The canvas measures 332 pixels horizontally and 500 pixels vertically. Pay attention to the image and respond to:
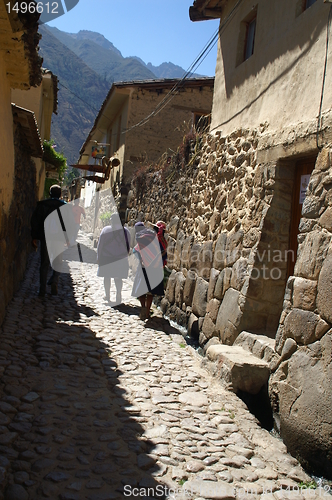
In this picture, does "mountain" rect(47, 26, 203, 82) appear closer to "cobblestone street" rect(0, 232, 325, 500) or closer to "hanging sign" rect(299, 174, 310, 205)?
"hanging sign" rect(299, 174, 310, 205)

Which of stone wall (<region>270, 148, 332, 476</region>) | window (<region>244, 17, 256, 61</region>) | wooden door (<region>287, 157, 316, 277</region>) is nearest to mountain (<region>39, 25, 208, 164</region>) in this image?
window (<region>244, 17, 256, 61</region>)

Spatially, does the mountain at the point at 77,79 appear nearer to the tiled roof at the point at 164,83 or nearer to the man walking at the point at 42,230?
the tiled roof at the point at 164,83

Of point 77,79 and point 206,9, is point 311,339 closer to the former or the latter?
point 206,9

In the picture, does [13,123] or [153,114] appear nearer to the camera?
[13,123]

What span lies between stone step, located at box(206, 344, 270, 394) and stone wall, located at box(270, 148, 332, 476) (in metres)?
0.18

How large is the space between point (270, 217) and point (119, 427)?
2773 millimetres

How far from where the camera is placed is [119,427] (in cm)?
336

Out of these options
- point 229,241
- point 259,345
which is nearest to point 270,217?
point 229,241

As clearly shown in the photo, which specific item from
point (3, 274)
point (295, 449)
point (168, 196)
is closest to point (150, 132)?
point (168, 196)

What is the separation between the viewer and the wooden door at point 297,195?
4.53 m

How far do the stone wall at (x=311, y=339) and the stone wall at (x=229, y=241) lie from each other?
1.01 meters

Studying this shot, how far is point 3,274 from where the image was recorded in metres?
5.36

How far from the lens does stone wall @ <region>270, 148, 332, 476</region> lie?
3.17m

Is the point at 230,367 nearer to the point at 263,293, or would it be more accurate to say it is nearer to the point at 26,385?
the point at 263,293
